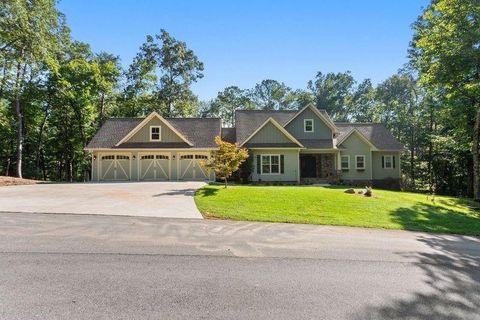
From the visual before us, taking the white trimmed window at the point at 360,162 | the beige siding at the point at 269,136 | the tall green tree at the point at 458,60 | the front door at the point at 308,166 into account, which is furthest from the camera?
the white trimmed window at the point at 360,162

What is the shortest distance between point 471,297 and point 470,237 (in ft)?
24.5

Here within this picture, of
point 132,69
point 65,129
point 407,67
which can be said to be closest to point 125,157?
point 65,129

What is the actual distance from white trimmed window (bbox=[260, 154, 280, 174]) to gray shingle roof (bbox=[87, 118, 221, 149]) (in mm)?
4133

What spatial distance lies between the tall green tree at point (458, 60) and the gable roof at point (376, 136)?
727 centimetres

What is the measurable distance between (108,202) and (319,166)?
18799 mm

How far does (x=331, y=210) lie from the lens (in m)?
14.6

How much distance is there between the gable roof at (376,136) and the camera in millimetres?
31031

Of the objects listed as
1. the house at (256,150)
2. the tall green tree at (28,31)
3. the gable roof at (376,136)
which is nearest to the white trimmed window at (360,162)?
the house at (256,150)

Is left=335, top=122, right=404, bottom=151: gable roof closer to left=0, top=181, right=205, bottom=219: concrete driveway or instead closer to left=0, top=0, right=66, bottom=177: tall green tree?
left=0, top=181, right=205, bottom=219: concrete driveway

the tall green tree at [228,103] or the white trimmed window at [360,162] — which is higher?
the tall green tree at [228,103]

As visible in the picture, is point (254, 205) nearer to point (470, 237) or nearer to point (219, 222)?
point (219, 222)

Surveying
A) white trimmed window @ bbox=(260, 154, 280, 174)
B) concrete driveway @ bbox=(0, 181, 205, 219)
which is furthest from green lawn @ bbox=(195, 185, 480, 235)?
white trimmed window @ bbox=(260, 154, 280, 174)

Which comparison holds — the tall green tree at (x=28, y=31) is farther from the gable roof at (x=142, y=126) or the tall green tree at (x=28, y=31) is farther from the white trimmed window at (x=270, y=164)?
the white trimmed window at (x=270, y=164)

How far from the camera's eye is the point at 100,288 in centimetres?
515
